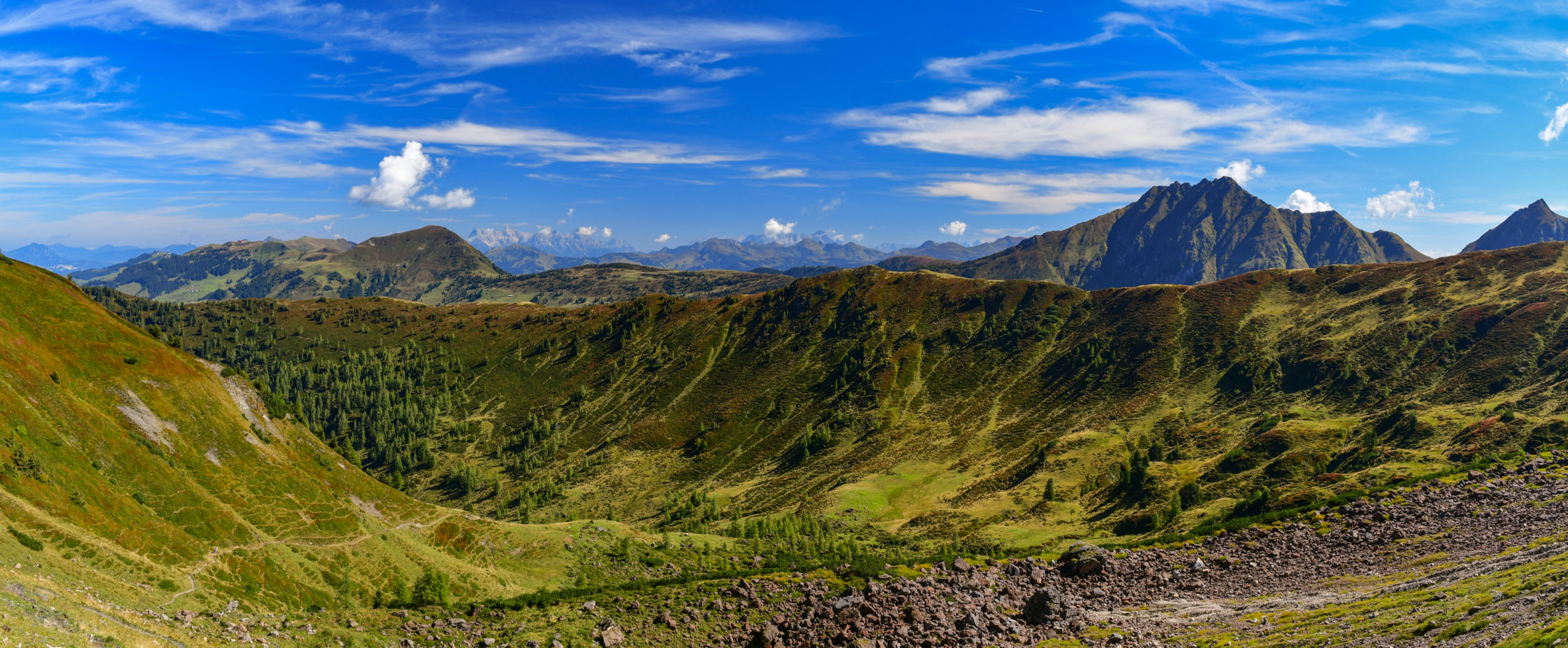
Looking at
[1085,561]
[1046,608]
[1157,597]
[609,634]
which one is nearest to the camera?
[609,634]

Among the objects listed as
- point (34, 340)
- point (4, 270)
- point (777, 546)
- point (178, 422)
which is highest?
point (4, 270)

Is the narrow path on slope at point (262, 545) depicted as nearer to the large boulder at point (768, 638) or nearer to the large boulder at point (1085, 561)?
the large boulder at point (768, 638)

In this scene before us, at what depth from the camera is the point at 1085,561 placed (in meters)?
73.2

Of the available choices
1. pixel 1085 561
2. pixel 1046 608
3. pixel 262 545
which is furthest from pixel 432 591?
pixel 1085 561

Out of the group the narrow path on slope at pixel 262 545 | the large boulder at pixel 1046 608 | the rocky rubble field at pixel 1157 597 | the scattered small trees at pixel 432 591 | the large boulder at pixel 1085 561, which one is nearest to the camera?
the rocky rubble field at pixel 1157 597

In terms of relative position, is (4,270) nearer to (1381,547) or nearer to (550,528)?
(550,528)

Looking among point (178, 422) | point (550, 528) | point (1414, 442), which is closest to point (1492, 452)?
point (1414, 442)

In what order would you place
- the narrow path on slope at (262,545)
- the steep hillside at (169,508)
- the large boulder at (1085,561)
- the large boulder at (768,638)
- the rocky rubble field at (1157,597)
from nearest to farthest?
the steep hillside at (169,508)
the rocky rubble field at (1157,597)
the narrow path on slope at (262,545)
the large boulder at (768,638)
the large boulder at (1085,561)

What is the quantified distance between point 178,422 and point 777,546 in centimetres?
10195

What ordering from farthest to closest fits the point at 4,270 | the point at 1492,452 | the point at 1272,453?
the point at 1272,453 → the point at 1492,452 → the point at 4,270

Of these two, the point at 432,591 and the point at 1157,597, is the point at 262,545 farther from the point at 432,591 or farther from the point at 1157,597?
the point at 1157,597

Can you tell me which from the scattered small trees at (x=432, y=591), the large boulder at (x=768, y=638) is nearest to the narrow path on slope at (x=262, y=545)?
the scattered small trees at (x=432, y=591)

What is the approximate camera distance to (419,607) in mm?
69500

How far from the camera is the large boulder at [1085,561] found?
72.2m
